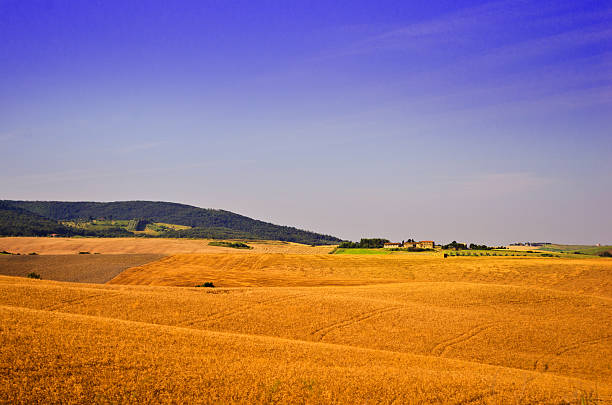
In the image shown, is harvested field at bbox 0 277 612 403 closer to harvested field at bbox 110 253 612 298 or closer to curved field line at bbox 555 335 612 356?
curved field line at bbox 555 335 612 356

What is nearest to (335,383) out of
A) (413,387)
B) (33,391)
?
(413,387)

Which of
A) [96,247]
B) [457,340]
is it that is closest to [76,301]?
[457,340]

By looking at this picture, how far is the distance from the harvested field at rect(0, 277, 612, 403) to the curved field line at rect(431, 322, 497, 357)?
11cm

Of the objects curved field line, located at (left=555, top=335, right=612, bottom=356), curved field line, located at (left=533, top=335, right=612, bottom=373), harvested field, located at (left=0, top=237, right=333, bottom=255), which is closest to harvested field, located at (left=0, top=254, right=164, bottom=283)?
harvested field, located at (left=0, top=237, right=333, bottom=255)

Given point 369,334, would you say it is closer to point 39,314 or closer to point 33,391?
point 39,314

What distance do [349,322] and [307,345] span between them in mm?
7912

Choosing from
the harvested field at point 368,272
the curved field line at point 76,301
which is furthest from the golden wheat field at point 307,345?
the harvested field at point 368,272

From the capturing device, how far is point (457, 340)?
24.1 meters

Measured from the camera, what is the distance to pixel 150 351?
13.8 m

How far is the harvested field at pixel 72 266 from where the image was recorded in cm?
5575

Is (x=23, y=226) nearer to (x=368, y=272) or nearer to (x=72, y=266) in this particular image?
(x=72, y=266)

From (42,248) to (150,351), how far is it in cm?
9382

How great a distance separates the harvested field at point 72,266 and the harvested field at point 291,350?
31.7 meters

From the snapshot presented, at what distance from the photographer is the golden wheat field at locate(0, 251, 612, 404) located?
38.0 feet
